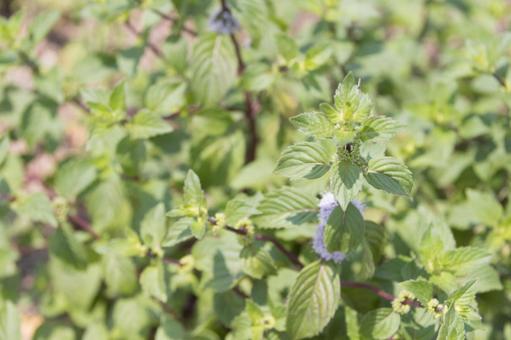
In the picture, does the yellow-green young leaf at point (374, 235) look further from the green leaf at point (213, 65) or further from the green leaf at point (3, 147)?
the green leaf at point (3, 147)

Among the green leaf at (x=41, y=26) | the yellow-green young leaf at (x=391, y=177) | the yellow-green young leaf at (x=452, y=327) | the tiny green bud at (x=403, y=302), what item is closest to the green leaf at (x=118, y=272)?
the green leaf at (x=41, y=26)

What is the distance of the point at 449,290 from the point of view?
1860 millimetres

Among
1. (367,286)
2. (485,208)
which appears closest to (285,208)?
(367,286)

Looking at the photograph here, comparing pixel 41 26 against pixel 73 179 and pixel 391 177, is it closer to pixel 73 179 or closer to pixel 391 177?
pixel 73 179

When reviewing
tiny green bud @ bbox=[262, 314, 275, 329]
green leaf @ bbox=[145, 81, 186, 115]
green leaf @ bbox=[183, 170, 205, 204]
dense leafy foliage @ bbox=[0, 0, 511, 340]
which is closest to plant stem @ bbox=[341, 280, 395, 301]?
dense leafy foliage @ bbox=[0, 0, 511, 340]

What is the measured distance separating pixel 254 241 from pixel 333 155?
564 millimetres

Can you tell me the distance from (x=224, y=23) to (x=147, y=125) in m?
0.57

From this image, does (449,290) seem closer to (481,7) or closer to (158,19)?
(158,19)

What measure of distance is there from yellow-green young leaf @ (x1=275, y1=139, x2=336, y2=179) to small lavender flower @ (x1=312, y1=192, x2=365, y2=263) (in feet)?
0.49

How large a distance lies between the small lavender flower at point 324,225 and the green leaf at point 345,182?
16cm

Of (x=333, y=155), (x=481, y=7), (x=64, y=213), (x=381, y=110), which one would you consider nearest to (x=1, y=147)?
(x=64, y=213)

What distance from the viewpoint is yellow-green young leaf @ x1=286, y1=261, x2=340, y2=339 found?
1.91 m

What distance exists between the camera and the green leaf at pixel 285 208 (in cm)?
192

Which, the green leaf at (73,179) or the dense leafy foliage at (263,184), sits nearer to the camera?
the dense leafy foliage at (263,184)
